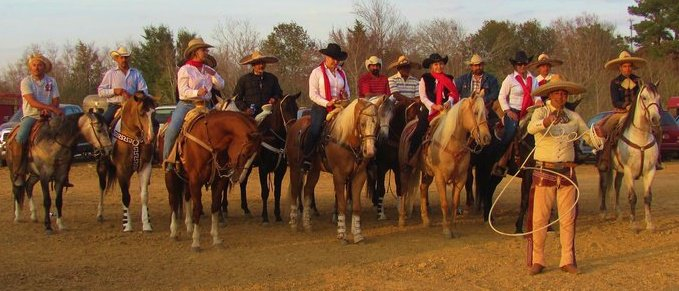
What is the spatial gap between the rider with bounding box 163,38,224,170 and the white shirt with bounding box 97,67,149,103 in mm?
1462

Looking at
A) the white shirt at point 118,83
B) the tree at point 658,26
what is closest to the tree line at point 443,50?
the tree at point 658,26

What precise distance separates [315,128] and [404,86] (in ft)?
8.51

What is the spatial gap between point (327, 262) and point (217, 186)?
74.6 inches

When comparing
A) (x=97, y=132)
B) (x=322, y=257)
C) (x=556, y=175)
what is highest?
(x=97, y=132)

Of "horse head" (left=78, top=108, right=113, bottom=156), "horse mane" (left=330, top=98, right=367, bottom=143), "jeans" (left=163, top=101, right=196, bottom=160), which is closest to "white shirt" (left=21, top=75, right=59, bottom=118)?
A: "horse head" (left=78, top=108, right=113, bottom=156)

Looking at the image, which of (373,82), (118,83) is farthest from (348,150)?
(118,83)

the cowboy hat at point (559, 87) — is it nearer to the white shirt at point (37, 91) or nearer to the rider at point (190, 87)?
the rider at point (190, 87)

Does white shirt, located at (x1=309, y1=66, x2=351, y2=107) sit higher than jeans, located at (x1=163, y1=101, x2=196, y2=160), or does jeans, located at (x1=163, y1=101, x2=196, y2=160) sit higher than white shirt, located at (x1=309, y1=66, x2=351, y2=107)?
white shirt, located at (x1=309, y1=66, x2=351, y2=107)

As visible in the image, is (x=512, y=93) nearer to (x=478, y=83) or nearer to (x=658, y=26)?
(x=478, y=83)

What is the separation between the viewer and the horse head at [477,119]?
9344 millimetres

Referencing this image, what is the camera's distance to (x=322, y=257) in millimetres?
8836

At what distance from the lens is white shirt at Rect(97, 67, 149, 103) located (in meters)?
11.1

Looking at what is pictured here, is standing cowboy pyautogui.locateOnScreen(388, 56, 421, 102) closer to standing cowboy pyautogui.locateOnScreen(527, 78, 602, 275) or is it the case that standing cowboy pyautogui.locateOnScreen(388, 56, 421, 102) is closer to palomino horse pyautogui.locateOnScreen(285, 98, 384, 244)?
palomino horse pyautogui.locateOnScreen(285, 98, 384, 244)

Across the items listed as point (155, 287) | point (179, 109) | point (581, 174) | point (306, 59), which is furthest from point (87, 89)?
point (155, 287)
